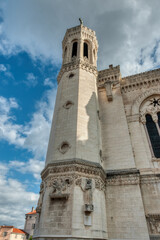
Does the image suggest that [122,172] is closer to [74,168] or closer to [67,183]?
[74,168]

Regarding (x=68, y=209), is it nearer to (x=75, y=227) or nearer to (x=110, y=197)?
(x=75, y=227)

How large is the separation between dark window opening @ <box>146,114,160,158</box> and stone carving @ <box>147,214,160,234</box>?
476 centimetres

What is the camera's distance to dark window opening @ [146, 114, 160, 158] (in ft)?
47.7

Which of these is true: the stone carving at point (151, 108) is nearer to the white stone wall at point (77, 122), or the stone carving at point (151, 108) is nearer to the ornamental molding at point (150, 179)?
the white stone wall at point (77, 122)

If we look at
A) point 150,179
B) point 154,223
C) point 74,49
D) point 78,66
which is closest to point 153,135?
point 150,179

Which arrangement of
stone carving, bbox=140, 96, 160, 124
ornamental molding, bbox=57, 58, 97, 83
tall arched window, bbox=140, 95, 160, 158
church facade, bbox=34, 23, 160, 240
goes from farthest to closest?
ornamental molding, bbox=57, 58, 97, 83 → stone carving, bbox=140, 96, 160, 124 → tall arched window, bbox=140, 95, 160, 158 → church facade, bbox=34, 23, 160, 240

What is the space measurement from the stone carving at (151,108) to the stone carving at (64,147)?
8.12m

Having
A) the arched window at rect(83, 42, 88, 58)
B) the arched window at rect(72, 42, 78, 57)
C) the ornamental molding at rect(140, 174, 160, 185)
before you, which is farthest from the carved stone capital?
the arched window at rect(83, 42, 88, 58)

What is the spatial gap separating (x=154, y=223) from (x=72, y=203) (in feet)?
19.3

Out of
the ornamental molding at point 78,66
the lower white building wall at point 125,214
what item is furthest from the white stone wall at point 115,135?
the ornamental molding at point 78,66

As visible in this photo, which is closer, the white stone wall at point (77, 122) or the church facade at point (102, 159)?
the church facade at point (102, 159)

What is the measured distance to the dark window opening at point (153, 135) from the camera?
1454cm

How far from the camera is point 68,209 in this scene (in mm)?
9898

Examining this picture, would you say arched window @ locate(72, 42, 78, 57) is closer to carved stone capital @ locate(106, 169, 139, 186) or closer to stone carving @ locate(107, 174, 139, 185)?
carved stone capital @ locate(106, 169, 139, 186)
